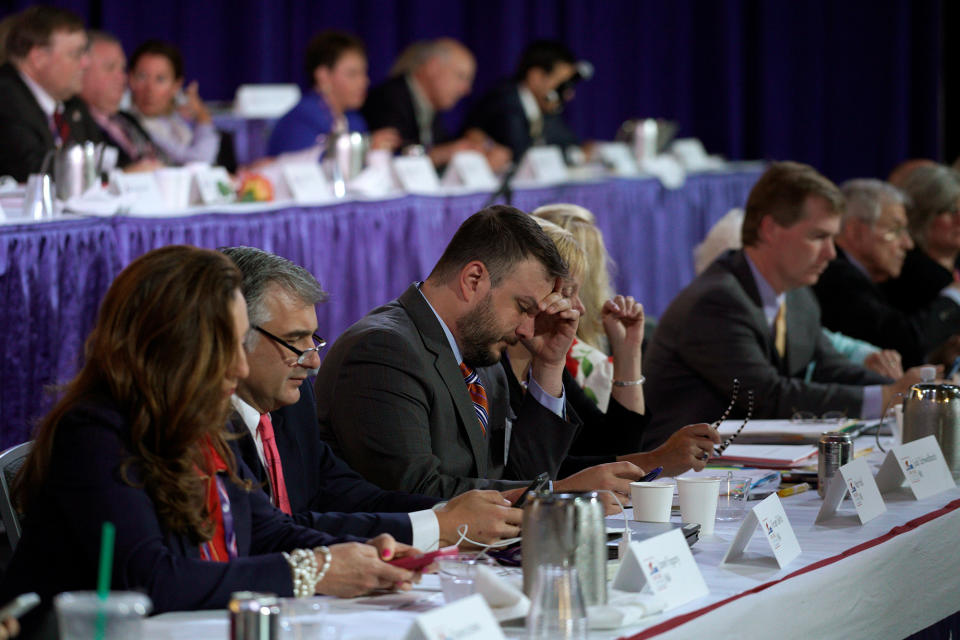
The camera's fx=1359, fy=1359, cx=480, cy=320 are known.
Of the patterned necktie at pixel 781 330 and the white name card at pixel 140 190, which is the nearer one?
the patterned necktie at pixel 781 330

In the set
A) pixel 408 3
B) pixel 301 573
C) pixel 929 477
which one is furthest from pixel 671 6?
pixel 301 573

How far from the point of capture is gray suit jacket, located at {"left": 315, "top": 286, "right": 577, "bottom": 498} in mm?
2326

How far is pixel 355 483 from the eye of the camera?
228 centimetres

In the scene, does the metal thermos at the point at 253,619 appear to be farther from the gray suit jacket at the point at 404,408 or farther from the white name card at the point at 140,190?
the white name card at the point at 140,190

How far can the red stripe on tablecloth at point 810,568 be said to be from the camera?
5.23ft

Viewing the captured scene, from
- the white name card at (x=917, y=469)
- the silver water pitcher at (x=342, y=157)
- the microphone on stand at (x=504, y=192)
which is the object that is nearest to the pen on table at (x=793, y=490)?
the white name card at (x=917, y=469)

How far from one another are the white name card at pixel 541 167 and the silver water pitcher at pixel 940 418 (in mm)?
3717

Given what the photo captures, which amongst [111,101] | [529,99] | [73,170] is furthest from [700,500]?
[529,99]

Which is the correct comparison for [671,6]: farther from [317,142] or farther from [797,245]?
[797,245]

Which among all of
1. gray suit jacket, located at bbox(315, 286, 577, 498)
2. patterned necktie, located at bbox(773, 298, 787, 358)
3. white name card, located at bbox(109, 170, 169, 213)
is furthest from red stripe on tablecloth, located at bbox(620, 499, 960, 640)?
white name card, located at bbox(109, 170, 169, 213)

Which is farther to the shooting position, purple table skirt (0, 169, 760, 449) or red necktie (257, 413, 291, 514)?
purple table skirt (0, 169, 760, 449)

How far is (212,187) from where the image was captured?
4.69 meters

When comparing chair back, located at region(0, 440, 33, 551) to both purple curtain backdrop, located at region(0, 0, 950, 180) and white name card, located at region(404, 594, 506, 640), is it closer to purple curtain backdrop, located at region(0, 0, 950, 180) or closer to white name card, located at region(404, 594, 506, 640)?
white name card, located at region(404, 594, 506, 640)

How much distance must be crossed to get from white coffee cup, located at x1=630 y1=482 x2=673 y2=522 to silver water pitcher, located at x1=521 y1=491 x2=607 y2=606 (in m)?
0.45
